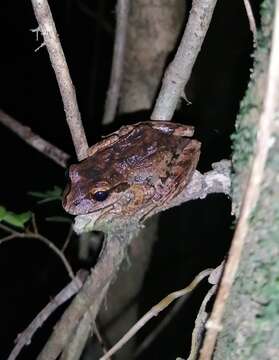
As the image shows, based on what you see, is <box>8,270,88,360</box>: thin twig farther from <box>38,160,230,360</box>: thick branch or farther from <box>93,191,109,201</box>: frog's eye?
<box>93,191,109,201</box>: frog's eye

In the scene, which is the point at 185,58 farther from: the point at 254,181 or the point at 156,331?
the point at 156,331

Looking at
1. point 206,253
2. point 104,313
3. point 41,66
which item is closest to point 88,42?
point 41,66

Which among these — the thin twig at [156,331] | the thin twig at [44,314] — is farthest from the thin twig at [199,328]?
the thin twig at [156,331]

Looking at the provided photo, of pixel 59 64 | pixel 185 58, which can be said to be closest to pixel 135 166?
pixel 185 58

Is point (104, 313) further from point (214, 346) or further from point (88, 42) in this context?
point (88, 42)

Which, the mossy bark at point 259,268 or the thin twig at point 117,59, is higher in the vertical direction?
the thin twig at point 117,59

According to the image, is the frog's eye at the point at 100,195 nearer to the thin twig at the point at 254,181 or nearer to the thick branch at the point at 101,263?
the thick branch at the point at 101,263

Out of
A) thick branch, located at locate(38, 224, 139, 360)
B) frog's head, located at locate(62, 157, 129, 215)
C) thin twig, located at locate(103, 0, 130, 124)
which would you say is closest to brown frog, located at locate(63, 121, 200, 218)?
frog's head, located at locate(62, 157, 129, 215)
